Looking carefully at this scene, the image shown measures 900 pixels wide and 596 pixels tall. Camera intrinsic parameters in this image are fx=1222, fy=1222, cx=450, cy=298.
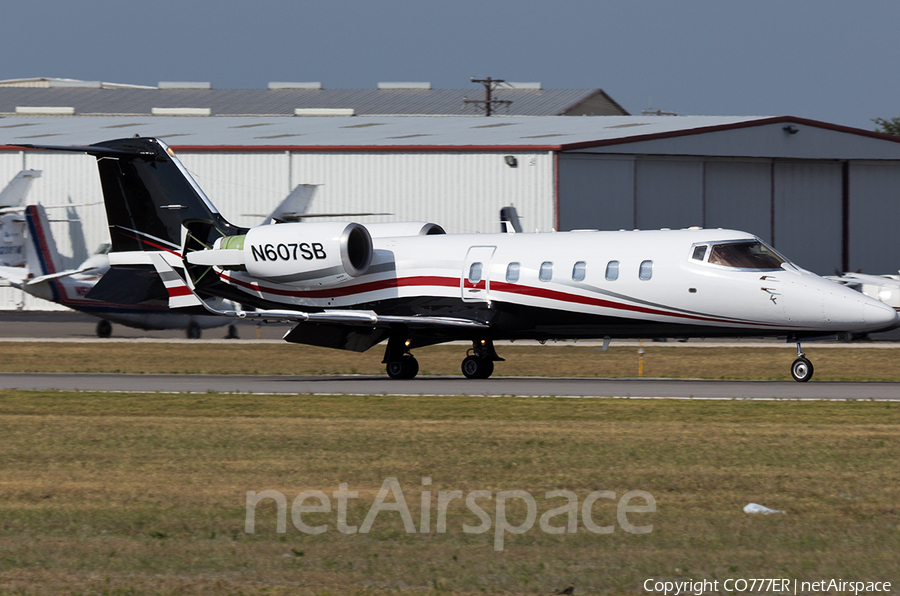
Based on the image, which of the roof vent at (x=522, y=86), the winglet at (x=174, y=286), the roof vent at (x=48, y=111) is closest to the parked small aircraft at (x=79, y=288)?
the winglet at (x=174, y=286)

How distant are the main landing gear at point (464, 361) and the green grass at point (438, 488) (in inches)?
281

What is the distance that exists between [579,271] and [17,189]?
36.0 m

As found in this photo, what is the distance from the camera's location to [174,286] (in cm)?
2944

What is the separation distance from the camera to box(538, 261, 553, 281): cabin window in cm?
2627

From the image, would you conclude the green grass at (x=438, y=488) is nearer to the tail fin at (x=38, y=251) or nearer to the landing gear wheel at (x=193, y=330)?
the landing gear wheel at (x=193, y=330)

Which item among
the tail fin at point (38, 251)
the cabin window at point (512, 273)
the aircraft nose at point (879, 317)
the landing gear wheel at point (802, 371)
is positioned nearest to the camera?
the aircraft nose at point (879, 317)

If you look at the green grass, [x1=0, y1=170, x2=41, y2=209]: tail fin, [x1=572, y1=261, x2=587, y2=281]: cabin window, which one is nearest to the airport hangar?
[x1=0, y1=170, x2=41, y2=209]: tail fin

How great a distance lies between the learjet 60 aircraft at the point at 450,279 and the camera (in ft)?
81.1

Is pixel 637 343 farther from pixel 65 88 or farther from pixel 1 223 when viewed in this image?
pixel 65 88

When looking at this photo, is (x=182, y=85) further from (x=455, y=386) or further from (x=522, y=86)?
(x=455, y=386)

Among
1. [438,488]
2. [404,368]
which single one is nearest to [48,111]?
[404,368]

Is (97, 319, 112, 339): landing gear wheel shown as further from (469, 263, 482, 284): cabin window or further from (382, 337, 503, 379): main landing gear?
(469, 263, 482, 284): cabin window

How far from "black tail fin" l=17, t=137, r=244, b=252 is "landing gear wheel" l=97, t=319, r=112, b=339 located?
54.7ft

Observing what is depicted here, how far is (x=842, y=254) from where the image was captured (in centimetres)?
6094
